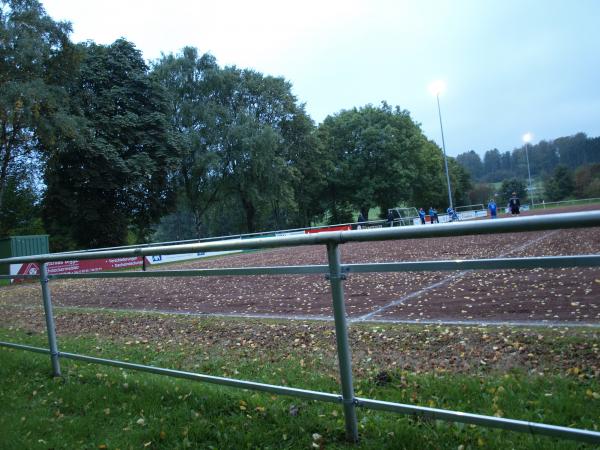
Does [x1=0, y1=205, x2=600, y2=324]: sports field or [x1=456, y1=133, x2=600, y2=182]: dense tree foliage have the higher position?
[x1=456, y1=133, x2=600, y2=182]: dense tree foliage

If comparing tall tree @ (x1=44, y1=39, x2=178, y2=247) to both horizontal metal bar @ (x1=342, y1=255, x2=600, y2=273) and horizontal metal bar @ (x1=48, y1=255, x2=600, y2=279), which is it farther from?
horizontal metal bar @ (x1=342, y1=255, x2=600, y2=273)

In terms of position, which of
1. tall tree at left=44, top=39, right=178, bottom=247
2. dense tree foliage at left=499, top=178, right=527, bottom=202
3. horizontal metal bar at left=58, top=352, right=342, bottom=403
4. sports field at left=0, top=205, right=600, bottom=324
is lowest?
horizontal metal bar at left=58, top=352, right=342, bottom=403

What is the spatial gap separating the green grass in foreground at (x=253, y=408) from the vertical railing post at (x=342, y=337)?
14 cm

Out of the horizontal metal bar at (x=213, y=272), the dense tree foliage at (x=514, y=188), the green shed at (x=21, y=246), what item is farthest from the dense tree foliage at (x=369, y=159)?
the horizontal metal bar at (x=213, y=272)

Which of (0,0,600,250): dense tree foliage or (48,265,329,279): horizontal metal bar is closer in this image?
(48,265,329,279): horizontal metal bar

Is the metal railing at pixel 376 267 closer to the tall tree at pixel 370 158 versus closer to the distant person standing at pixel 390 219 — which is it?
the distant person standing at pixel 390 219

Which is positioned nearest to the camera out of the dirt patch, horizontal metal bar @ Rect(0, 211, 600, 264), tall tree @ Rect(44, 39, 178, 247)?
horizontal metal bar @ Rect(0, 211, 600, 264)

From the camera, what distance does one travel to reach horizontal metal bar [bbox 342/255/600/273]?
219 cm

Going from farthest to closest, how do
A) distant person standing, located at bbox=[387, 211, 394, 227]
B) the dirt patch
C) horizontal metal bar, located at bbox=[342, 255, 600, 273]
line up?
distant person standing, located at bbox=[387, 211, 394, 227] < the dirt patch < horizontal metal bar, located at bbox=[342, 255, 600, 273]

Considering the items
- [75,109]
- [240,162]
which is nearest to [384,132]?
[240,162]

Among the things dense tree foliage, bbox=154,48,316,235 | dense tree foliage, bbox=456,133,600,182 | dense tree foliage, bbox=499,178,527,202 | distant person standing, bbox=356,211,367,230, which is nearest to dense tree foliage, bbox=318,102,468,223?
dense tree foliage, bbox=154,48,316,235

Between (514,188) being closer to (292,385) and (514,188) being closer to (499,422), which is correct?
(292,385)

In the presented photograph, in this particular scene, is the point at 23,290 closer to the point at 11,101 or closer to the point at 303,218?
the point at 11,101

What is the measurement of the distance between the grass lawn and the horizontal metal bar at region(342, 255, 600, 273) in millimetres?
670
